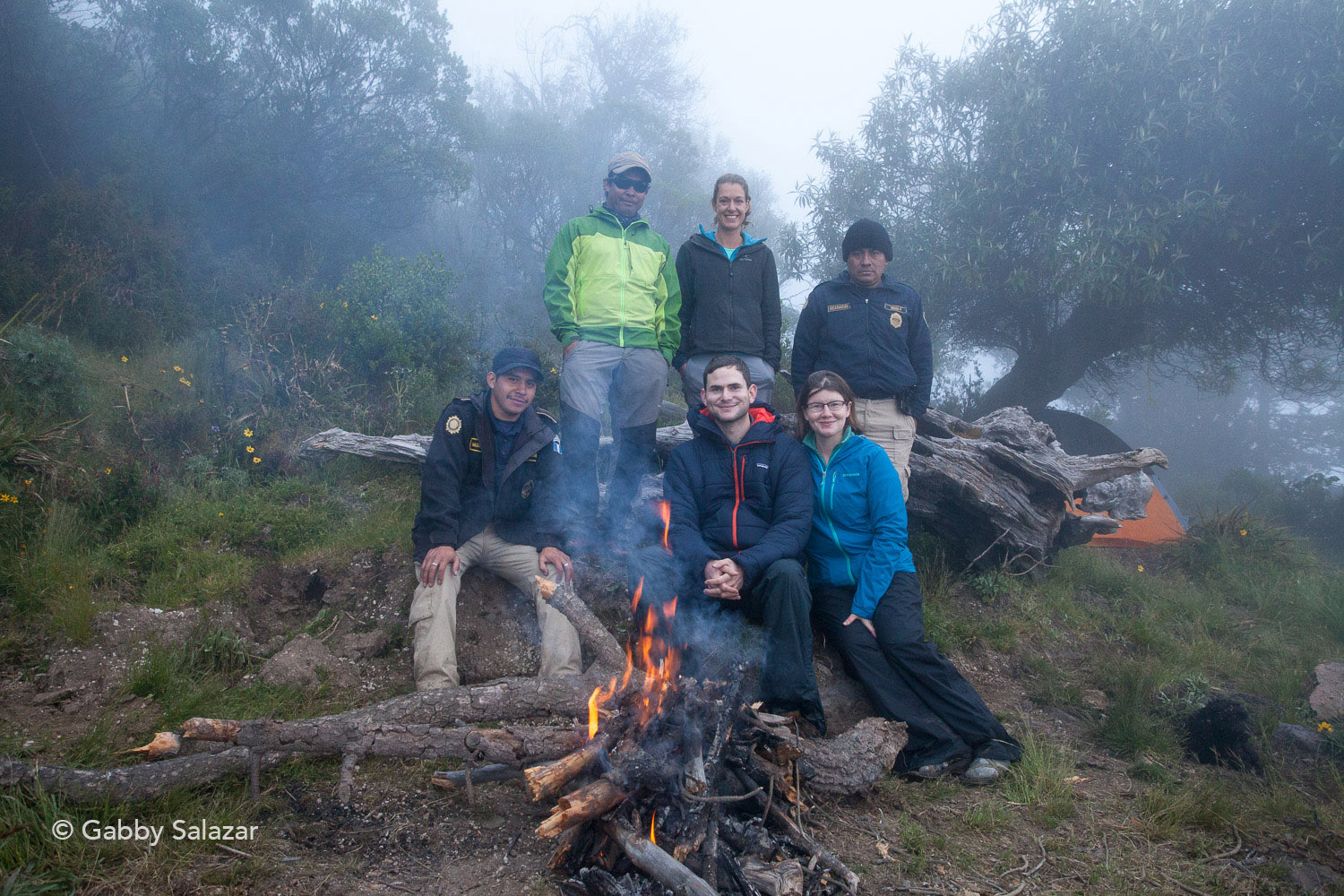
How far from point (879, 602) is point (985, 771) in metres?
0.89

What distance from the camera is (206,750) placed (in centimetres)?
278

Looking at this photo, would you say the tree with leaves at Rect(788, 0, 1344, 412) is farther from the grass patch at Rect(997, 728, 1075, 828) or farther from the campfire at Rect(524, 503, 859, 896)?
the campfire at Rect(524, 503, 859, 896)

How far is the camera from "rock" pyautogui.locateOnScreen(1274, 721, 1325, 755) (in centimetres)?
370

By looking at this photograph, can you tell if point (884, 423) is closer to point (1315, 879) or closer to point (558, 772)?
point (1315, 879)

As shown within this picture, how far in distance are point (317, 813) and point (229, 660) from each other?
161 centimetres

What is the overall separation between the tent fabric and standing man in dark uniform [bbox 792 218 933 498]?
8.38ft

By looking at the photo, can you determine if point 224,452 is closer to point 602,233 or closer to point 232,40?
point 602,233

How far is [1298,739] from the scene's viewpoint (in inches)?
148

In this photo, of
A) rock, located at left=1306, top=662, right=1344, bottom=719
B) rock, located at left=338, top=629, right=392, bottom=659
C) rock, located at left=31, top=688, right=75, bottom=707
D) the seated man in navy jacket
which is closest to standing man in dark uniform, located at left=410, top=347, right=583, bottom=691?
rock, located at left=338, top=629, right=392, bottom=659

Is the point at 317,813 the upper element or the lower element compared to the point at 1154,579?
lower

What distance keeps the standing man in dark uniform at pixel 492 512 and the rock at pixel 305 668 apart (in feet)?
1.50

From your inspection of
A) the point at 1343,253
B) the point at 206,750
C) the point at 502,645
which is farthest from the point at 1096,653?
the point at 1343,253

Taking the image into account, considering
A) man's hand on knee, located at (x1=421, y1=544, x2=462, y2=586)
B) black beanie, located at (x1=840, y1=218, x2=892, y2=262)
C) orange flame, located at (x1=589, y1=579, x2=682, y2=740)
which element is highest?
black beanie, located at (x1=840, y1=218, x2=892, y2=262)

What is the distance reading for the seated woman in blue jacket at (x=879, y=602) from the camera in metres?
3.39
